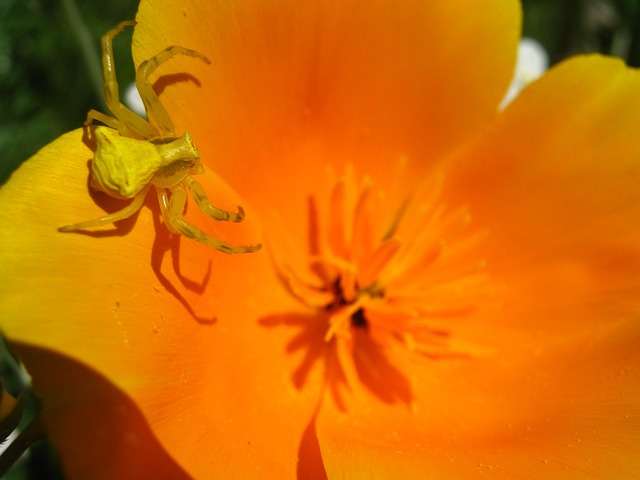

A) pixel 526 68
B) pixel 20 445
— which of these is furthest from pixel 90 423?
pixel 526 68

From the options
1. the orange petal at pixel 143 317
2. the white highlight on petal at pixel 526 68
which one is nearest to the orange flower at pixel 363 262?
the orange petal at pixel 143 317

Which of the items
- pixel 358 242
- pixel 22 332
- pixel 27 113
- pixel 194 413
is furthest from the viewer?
pixel 27 113

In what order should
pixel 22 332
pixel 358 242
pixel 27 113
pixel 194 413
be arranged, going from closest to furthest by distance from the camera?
pixel 22 332, pixel 194 413, pixel 358 242, pixel 27 113

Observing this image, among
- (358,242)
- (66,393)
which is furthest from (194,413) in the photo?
(358,242)

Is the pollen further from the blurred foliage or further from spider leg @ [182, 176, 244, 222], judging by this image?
the blurred foliage

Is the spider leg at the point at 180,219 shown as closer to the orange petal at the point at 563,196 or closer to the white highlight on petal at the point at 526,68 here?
the orange petal at the point at 563,196

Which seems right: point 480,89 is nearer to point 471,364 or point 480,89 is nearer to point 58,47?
point 471,364
